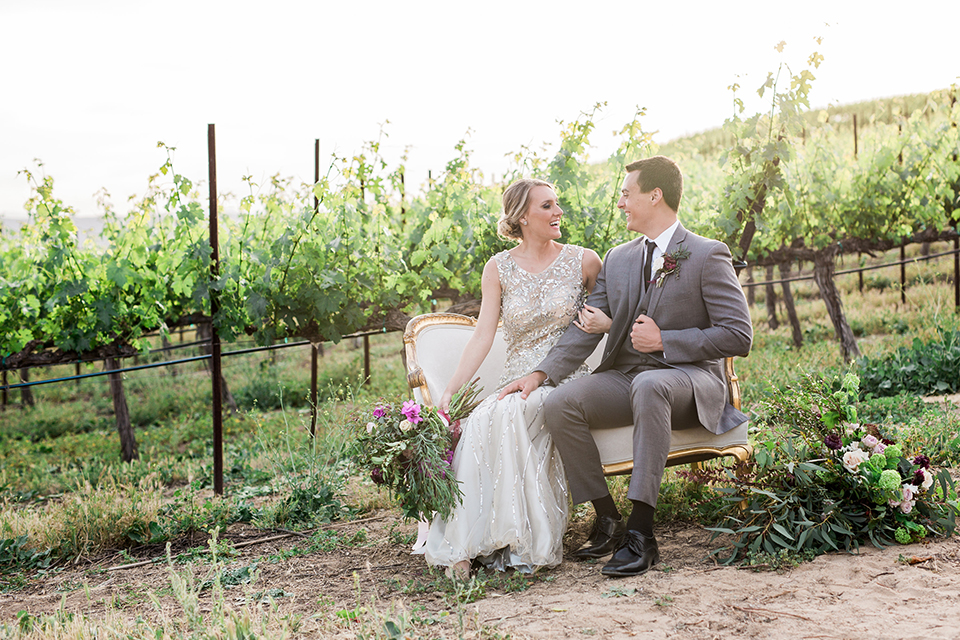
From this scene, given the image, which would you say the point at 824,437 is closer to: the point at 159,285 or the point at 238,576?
the point at 238,576

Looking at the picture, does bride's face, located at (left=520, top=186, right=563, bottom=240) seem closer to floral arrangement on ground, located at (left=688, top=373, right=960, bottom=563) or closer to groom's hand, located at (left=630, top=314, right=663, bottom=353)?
groom's hand, located at (left=630, top=314, right=663, bottom=353)

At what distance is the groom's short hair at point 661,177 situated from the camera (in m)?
3.24

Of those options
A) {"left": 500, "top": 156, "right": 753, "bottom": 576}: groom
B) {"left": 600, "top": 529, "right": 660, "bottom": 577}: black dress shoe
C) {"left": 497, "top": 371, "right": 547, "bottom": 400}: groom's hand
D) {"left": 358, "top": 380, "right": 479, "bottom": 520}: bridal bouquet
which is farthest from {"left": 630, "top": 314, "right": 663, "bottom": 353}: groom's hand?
{"left": 358, "top": 380, "right": 479, "bottom": 520}: bridal bouquet

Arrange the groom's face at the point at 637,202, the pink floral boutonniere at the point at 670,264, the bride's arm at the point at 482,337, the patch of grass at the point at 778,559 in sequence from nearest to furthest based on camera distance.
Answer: the patch of grass at the point at 778,559 < the pink floral boutonniere at the point at 670,264 < the groom's face at the point at 637,202 < the bride's arm at the point at 482,337

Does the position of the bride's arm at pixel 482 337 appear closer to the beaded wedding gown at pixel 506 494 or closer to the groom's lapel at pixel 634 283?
the beaded wedding gown at pixel 506 494

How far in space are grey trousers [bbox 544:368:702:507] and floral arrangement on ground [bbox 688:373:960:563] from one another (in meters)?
0.38

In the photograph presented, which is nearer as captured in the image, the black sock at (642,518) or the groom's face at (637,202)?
the black sock at (642,518)

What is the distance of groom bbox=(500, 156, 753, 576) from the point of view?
2869mm

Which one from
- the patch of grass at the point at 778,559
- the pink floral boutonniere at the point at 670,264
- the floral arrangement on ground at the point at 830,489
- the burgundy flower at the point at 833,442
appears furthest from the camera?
the pink floral boutonniere at the point at 670,264

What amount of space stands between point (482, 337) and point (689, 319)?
37.8 inches

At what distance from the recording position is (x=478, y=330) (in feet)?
11.6

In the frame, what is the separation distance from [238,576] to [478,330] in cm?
152

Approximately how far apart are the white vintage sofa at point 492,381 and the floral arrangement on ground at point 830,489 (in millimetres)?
142

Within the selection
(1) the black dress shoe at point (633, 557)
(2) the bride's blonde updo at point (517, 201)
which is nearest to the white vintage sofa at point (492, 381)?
(1) the black dress shoe at point (633, 557)
